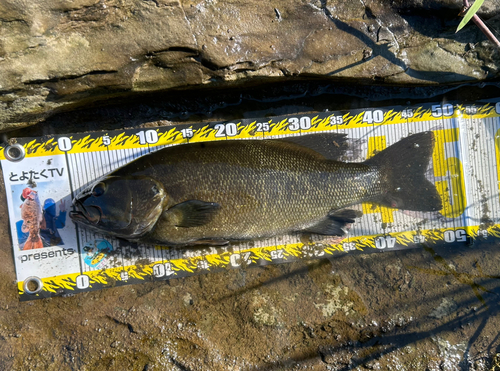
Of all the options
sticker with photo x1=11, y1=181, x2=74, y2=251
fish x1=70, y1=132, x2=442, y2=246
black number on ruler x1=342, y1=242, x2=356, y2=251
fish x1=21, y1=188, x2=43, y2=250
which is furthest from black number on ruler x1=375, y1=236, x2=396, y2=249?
fish x1=21, y1=188, x2=43, y2=250

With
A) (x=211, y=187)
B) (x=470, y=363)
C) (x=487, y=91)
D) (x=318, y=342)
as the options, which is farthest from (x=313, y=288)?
(x=487, y=91)

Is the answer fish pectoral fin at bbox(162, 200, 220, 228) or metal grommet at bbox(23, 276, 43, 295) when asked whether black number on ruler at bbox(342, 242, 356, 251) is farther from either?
metal grommet at bbox(23, 276, 43, 295)

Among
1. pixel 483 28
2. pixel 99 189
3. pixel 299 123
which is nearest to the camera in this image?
pixel 99 189

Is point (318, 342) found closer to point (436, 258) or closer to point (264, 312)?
point (264, 312)

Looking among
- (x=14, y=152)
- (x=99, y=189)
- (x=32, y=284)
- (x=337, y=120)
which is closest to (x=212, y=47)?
(x=337, y=120)

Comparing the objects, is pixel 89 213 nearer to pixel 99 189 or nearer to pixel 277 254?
pixel 99 189

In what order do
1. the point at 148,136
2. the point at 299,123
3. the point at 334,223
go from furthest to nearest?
1. the point at 299,123
2. the point at 148,136
3. the point at 334,223

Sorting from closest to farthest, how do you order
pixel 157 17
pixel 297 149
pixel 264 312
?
pixel 157 17 → pixel 297 149 → pixel 264 312
